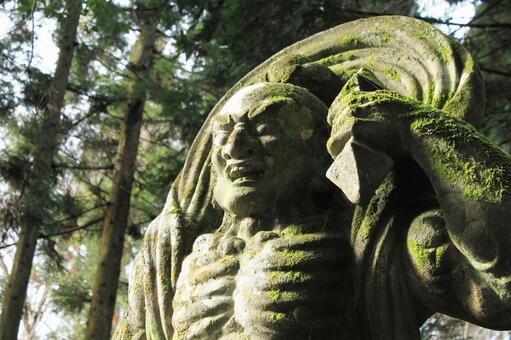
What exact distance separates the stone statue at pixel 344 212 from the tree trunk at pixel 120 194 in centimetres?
583

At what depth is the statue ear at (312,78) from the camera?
10.5 ft

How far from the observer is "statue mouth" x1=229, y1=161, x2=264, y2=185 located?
288 centimetres

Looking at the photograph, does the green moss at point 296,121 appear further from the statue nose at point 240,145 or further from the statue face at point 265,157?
the statue nose at point 240,145

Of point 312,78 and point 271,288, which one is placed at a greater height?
point 312,78

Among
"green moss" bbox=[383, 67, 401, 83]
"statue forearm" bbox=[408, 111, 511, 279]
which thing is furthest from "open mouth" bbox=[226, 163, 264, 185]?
"green moss" bbox=[383, 67, 401, 83]

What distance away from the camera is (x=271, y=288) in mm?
2602

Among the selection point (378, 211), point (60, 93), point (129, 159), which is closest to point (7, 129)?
point (60, 93)

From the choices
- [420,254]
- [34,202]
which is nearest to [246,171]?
[420,254]

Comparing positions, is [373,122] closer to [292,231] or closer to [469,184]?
[469,184]

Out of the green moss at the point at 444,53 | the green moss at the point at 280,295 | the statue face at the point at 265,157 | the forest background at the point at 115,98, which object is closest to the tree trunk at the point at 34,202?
the forest background at the point at 115,98

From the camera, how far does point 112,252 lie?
31.0ft

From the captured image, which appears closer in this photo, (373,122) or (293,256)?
(373,122)

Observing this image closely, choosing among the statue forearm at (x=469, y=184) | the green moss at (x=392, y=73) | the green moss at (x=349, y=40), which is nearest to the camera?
the statue forearm at (x=469, y=184)

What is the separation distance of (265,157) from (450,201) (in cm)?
79
